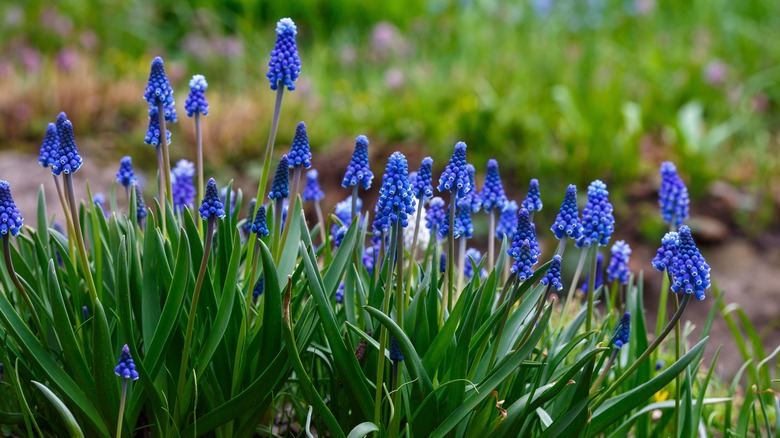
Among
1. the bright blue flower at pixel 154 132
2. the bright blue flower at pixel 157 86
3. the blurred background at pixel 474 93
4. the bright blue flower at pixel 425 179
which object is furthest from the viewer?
the blurred background at pixel 474 93

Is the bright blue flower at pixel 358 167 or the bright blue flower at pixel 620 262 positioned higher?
the bright blue flower at pixel 620 262

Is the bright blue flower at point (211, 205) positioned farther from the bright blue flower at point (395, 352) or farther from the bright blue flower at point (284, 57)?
the bright blue flower at point (395, 352)

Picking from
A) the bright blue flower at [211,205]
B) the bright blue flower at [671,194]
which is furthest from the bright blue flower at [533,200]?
the bright blue flower at [211,205]

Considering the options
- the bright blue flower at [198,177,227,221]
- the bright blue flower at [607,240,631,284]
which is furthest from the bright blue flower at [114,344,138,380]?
the bright blue flower at [607,240,631,284]

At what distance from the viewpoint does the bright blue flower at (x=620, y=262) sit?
120 inches

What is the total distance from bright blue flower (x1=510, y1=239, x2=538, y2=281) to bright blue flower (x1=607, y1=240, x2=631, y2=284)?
876mm

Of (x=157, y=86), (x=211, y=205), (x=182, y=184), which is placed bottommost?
(x=211, y=205)

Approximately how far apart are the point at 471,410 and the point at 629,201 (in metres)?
4.15

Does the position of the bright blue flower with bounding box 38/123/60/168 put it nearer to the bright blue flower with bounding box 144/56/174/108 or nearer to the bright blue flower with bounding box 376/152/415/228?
the bright blue flower with bounding box 144/56/174/108

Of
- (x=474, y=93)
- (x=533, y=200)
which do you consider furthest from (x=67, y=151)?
(x=474, y=93)

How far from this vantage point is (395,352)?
2293mm

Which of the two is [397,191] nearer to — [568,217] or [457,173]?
[457,173]

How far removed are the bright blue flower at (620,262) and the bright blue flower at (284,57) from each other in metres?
1.30

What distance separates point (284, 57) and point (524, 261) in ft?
2.92
